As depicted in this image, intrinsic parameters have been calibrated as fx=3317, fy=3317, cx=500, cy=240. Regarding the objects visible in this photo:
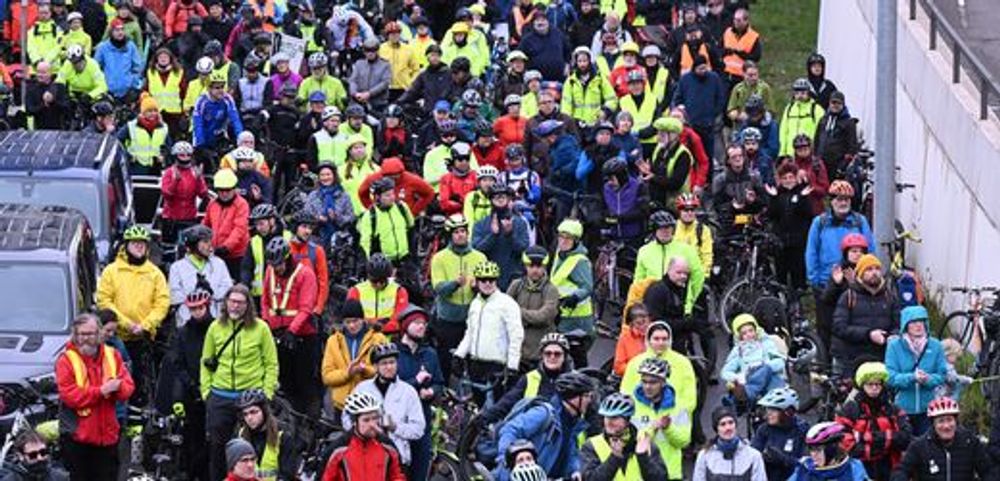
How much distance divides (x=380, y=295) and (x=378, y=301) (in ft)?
0.16

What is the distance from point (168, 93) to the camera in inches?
1364

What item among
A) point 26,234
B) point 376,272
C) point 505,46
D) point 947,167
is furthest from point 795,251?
Answer: point 505,46

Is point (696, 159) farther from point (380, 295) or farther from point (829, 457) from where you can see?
point (829, 457)

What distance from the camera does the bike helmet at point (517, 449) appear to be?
2092cm

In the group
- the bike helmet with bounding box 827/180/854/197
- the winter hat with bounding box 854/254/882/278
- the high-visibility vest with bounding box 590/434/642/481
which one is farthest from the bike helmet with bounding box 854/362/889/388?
the bike helmet with bounding box 827/180/854/197

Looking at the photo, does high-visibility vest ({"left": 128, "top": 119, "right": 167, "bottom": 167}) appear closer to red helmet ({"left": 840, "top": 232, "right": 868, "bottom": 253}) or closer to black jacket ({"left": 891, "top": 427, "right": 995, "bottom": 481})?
red helmet ({"left": 840, "top": 232, "right": 868, "bottom": 253})

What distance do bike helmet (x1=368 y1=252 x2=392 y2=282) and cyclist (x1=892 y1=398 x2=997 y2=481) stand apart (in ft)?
16.6

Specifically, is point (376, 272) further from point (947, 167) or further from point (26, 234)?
point (947, 167)

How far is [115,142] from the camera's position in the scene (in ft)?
97.9

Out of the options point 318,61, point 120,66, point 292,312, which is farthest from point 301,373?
point 120,66

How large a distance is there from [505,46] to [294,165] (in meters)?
5.61

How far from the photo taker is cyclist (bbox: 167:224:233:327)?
26.4 meters

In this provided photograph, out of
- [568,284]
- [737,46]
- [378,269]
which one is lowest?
[568,284]

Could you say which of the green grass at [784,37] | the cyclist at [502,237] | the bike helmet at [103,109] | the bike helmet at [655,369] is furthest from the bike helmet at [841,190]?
the green grass at [784,37]
